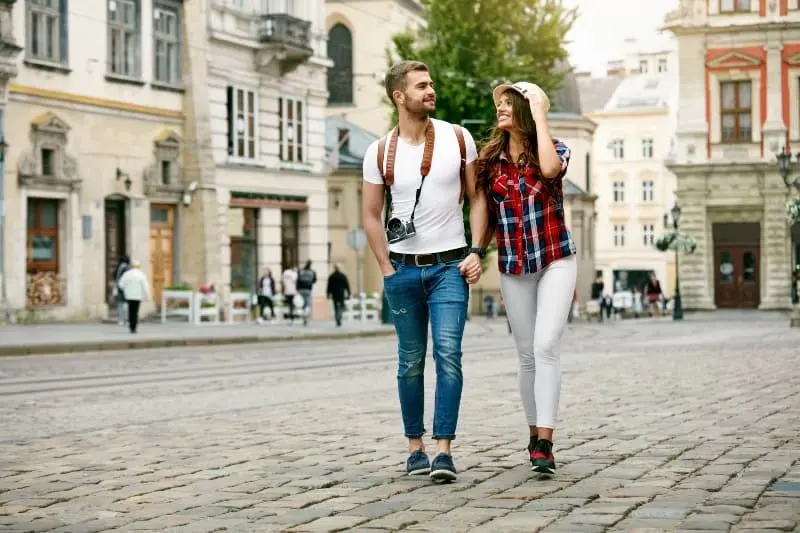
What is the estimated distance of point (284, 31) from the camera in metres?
43.6

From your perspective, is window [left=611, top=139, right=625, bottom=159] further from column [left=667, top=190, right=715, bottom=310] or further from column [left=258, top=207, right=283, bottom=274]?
column [left=258, top=207, right=283, bottom=274]

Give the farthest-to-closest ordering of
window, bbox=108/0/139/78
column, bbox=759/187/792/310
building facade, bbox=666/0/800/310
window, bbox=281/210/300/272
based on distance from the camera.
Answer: building facade, bbox=666/0/800/310 < column, bbox=759/187/792/310 < window, bbox=281/210/300/272 < window, bbox=108/0/139/78

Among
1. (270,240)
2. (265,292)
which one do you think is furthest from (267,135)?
(265,292)

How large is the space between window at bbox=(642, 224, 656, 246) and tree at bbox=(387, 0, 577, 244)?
57512mm

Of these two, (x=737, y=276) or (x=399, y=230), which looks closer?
(x=399, y=230)

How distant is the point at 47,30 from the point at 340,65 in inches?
1201

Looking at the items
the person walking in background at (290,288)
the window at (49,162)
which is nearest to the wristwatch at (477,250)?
the window at (49,162)

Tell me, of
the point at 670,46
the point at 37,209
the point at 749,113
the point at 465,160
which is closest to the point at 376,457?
the point at 465,160

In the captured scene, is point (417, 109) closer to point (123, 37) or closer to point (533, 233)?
point (533, 233)

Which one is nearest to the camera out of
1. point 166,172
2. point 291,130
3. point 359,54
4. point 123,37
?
point 123,37

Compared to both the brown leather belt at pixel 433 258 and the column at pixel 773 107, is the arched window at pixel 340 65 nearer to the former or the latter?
the column at pixel 773 107

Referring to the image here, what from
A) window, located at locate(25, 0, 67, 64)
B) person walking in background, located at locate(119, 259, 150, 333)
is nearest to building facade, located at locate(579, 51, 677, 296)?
window, located at locate(25, 0, 67, 64)

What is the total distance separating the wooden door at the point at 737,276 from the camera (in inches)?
2327

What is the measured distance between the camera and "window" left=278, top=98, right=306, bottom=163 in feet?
149
